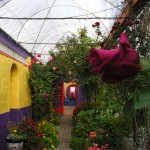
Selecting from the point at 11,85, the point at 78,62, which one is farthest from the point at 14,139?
the point at 78,62

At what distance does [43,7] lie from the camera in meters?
9.92

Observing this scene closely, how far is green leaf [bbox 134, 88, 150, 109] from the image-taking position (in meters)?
0.73

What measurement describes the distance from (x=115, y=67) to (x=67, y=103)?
27237 millimetres

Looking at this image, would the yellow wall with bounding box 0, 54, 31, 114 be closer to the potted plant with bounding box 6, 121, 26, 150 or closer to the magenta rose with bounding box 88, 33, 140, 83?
the potted plant with bounding box 6, 121, 26, 150

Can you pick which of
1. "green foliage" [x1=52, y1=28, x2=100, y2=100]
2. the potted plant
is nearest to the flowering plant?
the potted plant

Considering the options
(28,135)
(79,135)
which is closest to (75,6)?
(79,135)

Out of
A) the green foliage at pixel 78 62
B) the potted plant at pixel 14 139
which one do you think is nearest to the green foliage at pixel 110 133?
the potted plant at pixel 14 139

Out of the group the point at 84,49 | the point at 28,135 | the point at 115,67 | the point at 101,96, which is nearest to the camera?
the point at 115,67

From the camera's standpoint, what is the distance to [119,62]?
73 cm

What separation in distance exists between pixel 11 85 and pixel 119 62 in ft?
26.3

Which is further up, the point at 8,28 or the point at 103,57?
the point at 8,28

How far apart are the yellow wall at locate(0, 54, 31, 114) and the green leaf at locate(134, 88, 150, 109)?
231 inches

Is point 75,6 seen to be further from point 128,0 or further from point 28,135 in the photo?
point 128,0

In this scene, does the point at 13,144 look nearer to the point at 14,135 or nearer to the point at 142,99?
the point at 14,135
